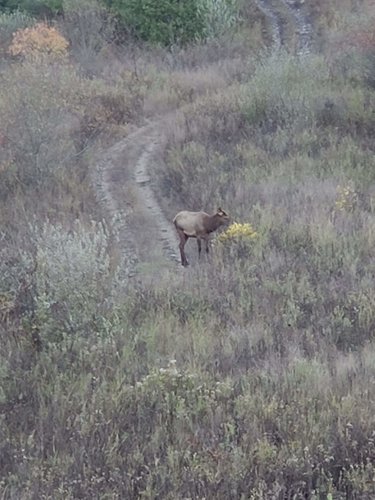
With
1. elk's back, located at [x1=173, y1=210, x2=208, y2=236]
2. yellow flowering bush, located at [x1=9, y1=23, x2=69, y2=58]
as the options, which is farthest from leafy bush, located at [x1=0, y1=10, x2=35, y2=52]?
elk's back, located at [x1=173, y1=210, x2=208, y2=236]

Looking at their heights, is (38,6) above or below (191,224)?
above

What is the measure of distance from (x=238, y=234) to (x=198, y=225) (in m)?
0.57

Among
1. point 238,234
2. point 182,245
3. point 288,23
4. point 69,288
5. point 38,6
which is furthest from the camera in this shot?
point 288,23

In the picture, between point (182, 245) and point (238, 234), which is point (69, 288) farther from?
point (238, 234)

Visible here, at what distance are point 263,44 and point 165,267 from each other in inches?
798

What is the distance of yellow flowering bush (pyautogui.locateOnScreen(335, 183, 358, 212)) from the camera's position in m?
12.9

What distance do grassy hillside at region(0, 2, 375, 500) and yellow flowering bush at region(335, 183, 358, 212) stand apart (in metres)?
0.04

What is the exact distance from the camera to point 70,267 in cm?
878

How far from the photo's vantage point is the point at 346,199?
43.1 ft

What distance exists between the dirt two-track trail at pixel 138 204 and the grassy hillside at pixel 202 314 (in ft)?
0.89

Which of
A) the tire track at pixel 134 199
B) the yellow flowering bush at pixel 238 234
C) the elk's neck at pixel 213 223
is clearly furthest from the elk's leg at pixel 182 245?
the yellow flowering bush at pixel 238 234

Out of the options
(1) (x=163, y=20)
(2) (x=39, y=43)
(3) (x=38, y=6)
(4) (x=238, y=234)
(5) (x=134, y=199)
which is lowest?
(5) (x=134, y=199)

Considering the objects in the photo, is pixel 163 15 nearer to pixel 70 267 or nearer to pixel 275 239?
pixel 275 239

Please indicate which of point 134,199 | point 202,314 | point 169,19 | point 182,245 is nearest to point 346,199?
point 182,245
